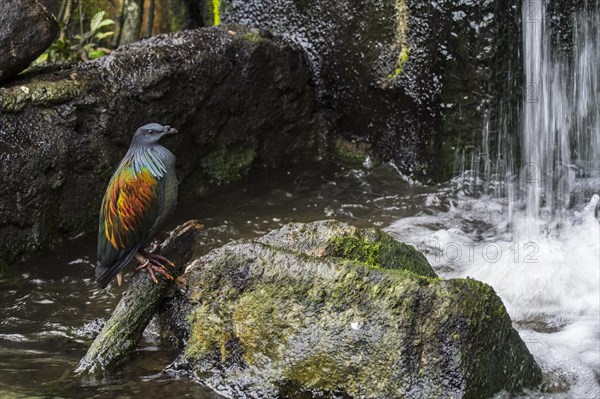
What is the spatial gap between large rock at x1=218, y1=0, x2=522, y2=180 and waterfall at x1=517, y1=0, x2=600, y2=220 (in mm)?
182

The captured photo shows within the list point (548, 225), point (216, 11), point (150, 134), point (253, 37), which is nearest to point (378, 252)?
point (150, 134)

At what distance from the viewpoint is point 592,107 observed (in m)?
→ 7.81

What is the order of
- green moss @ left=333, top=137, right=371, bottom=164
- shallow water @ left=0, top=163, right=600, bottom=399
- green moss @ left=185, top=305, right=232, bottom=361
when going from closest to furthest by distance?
green moss @ left=185, top=305, right=232, bottom=361, shallow water @ left=0, top=163, right=600, bottom=399, green moss @ left=333, top=137, right=371, bottom=164

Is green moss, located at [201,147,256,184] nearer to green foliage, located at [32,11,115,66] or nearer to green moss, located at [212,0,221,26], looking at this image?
green moss, located at [212,0,221,26]

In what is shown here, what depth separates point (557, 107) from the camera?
25.7 ft

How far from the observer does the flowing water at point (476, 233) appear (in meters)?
4.82

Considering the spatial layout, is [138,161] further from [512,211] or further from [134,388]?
[512,211]

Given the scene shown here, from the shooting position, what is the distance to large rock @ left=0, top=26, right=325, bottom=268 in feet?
→ 21.1

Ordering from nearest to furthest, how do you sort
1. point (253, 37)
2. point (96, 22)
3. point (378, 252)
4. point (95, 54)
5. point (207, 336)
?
point (207, 336)
point (378, 252)
point (253, 37)
point (96, 22)
point (95, 54)

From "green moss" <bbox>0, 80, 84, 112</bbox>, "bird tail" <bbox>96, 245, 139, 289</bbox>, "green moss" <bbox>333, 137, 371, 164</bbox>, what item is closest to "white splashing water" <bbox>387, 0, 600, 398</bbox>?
"green moss" <bbox>333, 137, 371, 164</bbox>

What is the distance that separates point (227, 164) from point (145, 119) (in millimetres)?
1090

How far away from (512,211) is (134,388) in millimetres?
4066

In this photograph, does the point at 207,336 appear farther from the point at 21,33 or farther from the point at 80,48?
the point at 80,48

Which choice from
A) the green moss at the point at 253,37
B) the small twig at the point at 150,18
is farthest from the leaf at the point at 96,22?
the green moss at the point at 253,37
